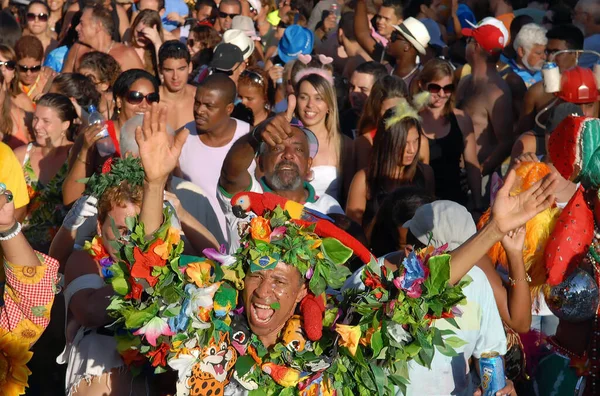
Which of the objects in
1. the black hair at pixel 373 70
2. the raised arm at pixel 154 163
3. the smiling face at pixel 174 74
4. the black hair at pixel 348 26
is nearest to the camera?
the raised arm at pixel 154 163

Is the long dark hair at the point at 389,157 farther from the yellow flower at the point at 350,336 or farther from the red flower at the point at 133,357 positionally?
the yellow flower at the point at 350,336

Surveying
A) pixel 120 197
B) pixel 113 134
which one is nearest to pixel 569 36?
pixel 113 134

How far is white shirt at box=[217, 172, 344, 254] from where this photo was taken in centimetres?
500

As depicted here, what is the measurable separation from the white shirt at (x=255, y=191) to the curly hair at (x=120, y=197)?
0.54 m

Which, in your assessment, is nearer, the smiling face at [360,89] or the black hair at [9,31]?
the smiling face at [360,89]

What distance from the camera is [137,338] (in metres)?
4.16

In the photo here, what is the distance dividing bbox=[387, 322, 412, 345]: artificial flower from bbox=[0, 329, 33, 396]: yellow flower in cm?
159

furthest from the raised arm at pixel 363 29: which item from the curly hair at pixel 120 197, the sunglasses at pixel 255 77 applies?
the curly hair at pixel 120 197

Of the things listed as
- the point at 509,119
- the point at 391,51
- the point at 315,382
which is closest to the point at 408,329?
the point at 315,382

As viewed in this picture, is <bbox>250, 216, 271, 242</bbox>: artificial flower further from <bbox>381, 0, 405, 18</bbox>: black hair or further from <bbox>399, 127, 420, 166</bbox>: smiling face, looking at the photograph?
<bbox>381, 0, 405, 18</bbox>: black hair

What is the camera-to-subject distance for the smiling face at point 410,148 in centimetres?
618

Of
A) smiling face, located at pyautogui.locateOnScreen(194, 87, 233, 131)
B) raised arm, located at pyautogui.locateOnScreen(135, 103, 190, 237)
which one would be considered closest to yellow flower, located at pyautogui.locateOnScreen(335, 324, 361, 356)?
raised arm, located at pyautogui.locateOnScreen(135, 103, 190, 237)

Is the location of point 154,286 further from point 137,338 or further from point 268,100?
point 268,100

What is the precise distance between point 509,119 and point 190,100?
8.45 feet
